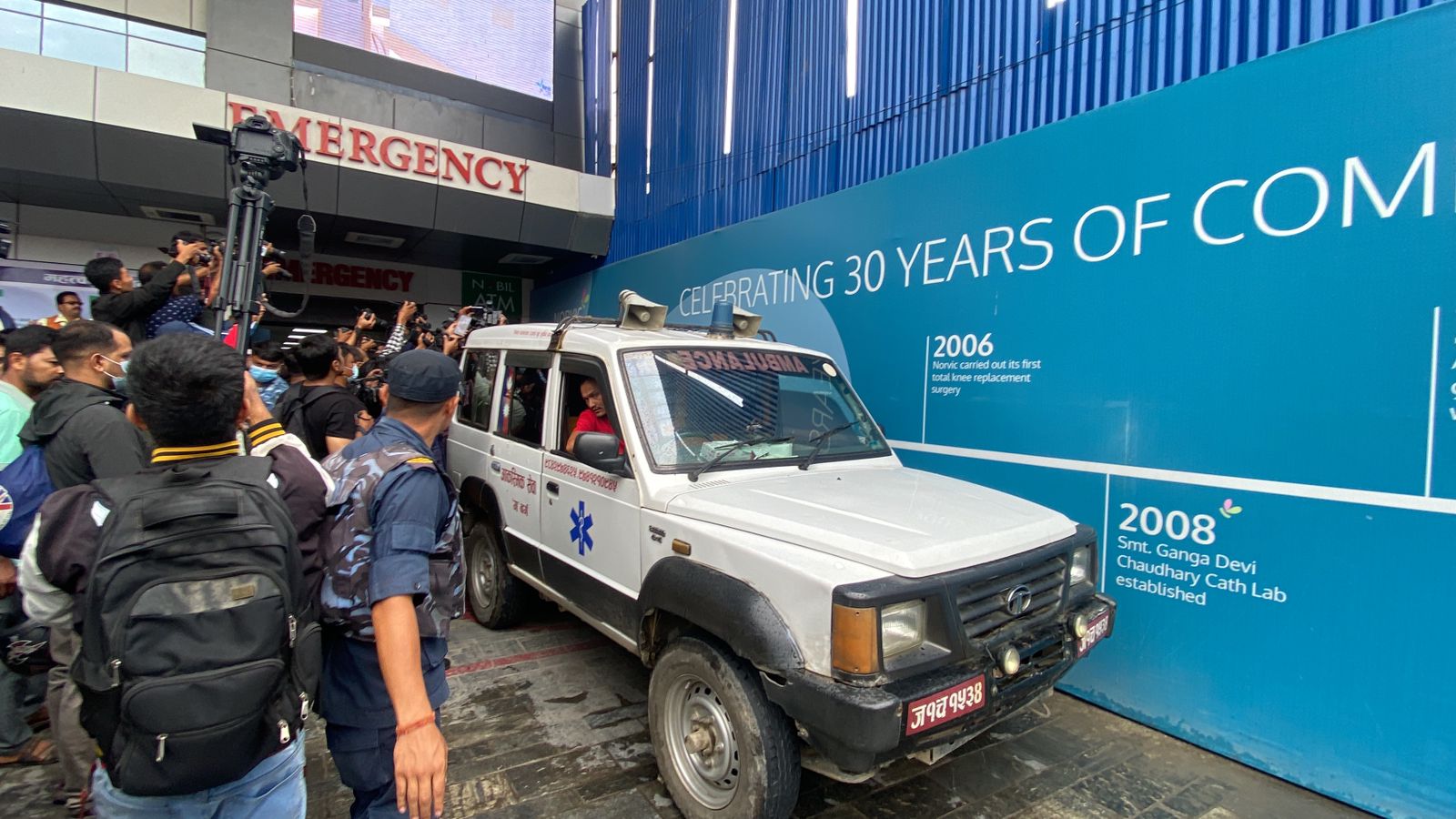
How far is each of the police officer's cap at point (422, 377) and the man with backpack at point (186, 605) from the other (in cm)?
42

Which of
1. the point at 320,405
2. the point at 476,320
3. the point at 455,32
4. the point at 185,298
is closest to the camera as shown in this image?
the point at 320,405

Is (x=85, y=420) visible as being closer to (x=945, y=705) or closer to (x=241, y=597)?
(x=241, y=597)

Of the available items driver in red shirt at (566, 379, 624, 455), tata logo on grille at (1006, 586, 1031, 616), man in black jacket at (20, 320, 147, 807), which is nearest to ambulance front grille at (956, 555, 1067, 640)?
tata logo on grille at (1006, 586, 1031, 616)

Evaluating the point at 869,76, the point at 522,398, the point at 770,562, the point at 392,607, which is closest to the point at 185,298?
the point at 522,398

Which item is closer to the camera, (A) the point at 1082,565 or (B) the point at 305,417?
(A) the point at 1082,565

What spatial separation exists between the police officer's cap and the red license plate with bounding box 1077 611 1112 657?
2521 mm

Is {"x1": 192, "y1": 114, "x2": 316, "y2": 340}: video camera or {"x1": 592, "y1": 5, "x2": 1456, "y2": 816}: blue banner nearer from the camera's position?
{"x1": 592, "y1": 5, "x2": 1456, "y2": 816}: blue banner

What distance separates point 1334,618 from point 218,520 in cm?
423

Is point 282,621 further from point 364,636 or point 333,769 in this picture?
point 333,769

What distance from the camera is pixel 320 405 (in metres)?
4.09

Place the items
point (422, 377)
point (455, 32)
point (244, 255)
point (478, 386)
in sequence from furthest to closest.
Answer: point (455, 32)
point (478, 386)
point (244, 255)
point (422, 377)

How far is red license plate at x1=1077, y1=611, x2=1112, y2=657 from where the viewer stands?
2.66 meters

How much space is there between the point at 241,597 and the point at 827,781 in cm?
253

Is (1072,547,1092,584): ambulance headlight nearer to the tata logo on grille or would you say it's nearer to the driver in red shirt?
the tata logo on grille
